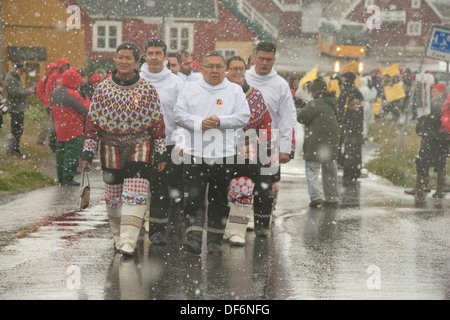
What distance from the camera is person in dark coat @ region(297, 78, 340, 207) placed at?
40.5 feet

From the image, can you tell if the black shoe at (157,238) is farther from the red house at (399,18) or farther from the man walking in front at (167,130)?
the red house at (399,18)

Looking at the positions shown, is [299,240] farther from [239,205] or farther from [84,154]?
[84,154]

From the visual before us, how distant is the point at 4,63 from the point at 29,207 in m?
27.4

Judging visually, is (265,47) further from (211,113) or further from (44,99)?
(44,99)

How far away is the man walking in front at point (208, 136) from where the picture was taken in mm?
8070

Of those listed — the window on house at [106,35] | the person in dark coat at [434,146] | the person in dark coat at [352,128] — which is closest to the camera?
the person in dark coat at [434,146]

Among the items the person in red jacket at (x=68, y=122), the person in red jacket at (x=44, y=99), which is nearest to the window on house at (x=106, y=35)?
the person in red jacket at (x=44, y=99)

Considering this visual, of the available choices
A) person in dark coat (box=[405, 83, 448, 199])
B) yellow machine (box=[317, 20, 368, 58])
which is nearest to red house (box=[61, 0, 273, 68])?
yellow machine (box=[317, 20, 368, 58])

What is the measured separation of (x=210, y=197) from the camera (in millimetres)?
8297

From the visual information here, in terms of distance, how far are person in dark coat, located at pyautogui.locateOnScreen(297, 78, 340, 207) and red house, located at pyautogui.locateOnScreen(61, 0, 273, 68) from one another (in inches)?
1356

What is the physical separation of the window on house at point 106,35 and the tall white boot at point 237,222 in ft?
136

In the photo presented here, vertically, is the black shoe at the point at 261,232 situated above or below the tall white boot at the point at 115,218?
below

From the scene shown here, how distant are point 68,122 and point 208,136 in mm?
6179
